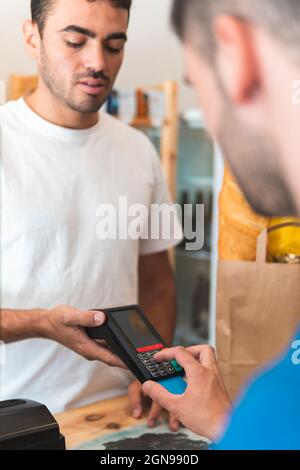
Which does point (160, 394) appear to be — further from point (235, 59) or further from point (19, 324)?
point (235, 59)

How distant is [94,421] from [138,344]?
17 cm

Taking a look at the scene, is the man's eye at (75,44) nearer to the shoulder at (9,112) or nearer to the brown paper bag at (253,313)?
the shoulder at (9,112)

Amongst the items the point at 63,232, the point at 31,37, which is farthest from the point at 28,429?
the point at 31,37

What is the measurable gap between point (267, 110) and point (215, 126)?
67mm

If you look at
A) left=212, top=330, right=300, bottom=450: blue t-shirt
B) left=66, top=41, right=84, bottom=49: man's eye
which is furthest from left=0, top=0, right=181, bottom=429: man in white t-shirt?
left=212, top=330, right=300, bottom=450: blue t-shirt

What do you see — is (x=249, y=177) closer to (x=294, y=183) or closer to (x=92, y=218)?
(x=294, y=183)

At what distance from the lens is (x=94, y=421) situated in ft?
2.86

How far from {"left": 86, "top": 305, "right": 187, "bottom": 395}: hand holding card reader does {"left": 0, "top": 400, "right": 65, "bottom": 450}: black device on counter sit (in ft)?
0.40

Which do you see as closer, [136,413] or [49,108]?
[49,108]

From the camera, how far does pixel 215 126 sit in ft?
2.23

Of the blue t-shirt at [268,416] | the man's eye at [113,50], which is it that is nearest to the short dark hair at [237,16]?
the man's eye at [113,50]

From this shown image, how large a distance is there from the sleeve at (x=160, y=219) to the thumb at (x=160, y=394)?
257mm

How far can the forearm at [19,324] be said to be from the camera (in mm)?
827

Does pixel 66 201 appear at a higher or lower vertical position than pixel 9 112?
lower
